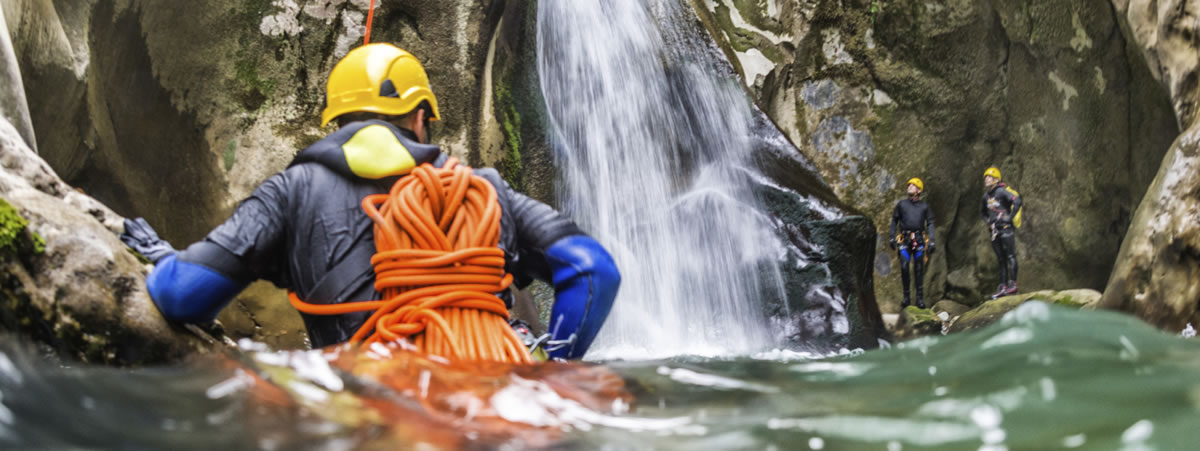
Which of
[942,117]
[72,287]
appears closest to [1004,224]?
[942,117]

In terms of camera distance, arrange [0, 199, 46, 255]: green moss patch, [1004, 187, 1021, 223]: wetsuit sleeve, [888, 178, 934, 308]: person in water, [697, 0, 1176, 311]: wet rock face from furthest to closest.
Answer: [697, 0, 1176, 311]: wet rock face → [888, 178, 934, 308]: person in water → [1004, 187, 1021, 223]: wetsuit sleeve → [0, 199, 46, 255]: green moss patch

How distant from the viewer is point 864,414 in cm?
155

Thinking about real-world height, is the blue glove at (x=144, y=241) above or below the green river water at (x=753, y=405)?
above

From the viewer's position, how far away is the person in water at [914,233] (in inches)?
433

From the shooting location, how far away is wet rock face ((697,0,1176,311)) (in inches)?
493

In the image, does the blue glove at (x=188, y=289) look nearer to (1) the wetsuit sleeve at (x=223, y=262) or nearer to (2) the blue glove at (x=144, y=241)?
(1) the wetsuit sleeve at (x=223, y=262)

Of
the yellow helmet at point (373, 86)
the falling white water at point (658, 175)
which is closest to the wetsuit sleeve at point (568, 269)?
the yellow helmet at point (373, 86)

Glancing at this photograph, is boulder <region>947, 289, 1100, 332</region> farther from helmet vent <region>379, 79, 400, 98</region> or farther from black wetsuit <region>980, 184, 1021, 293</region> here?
helmet vent <region>379, 79, 400, 98</region>

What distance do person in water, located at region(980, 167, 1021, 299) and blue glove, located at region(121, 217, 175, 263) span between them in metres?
9.60

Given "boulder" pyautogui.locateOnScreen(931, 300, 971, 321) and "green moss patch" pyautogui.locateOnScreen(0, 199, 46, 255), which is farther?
"boulder" pyautogui.locateOnScreen(931, 300, 971, 321)

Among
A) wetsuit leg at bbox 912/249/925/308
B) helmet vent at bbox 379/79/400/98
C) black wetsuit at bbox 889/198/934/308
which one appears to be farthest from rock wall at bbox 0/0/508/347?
wetsuit leg at bbox 912/249/925/308

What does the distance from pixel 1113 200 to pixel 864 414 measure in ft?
41.3

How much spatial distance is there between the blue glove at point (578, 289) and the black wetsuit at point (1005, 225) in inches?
349

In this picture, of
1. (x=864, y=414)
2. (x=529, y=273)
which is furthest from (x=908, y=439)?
(x=529, y=273)
